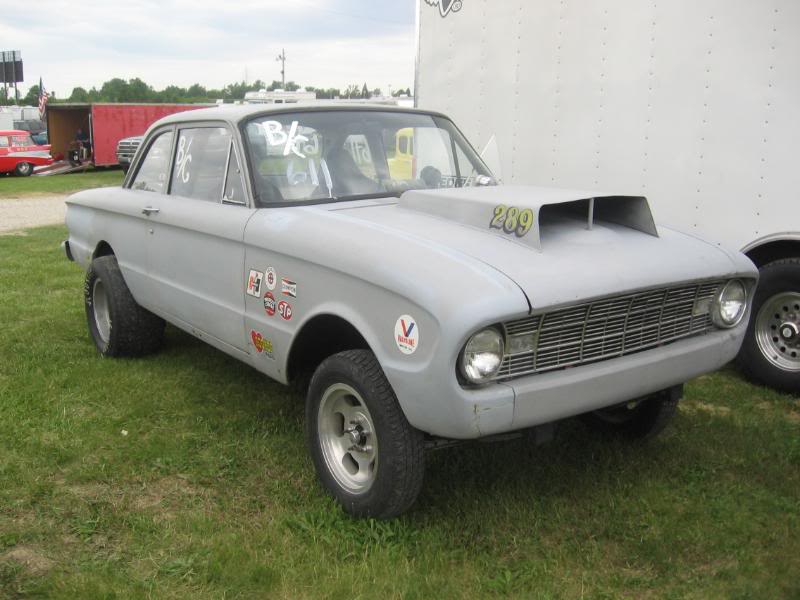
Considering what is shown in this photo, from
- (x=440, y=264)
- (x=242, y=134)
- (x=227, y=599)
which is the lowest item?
(x=227, y=599)

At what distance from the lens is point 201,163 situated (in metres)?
4.40

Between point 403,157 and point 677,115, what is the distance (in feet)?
6.07

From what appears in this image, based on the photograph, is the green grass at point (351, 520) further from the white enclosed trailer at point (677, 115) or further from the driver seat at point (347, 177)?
the driver seat at point (347, 177)

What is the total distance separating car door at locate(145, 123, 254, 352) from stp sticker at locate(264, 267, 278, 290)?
0.79 ft

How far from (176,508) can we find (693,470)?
7.92 ft

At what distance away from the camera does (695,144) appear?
4820mm

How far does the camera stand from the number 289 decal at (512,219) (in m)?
3.12

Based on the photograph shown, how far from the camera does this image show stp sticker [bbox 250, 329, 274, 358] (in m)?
3.63

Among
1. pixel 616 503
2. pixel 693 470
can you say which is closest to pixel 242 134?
pixel 616 503

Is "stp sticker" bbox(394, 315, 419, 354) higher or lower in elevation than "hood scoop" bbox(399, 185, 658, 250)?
lower

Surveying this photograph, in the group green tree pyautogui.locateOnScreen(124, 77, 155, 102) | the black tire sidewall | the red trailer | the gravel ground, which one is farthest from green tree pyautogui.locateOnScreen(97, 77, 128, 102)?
the black tire sidewall

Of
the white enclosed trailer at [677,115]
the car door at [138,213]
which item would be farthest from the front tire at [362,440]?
the white enclosed trailer at [677,115]

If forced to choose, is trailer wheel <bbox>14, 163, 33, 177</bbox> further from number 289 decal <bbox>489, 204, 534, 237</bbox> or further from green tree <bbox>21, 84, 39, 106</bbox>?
green tree <bbox>21, 84, 39, 106</bbox>

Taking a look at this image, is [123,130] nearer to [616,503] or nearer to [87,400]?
[87,400]
